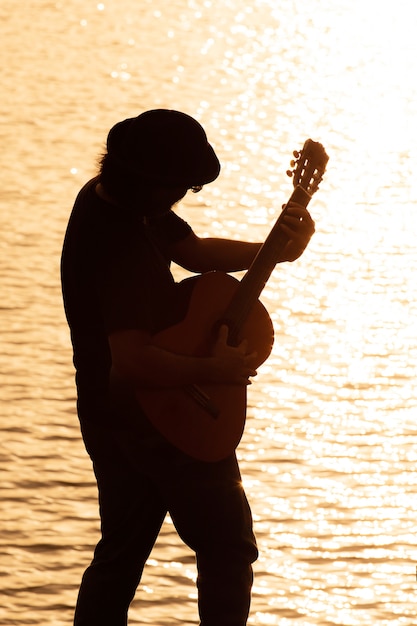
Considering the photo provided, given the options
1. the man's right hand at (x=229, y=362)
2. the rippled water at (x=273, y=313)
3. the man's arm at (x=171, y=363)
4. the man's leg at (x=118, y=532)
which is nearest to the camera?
the man's arm at (x=171, y=363)

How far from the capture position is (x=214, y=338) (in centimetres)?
421

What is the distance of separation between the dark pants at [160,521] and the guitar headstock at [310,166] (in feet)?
2.51

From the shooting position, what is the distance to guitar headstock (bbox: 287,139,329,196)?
14.1ft

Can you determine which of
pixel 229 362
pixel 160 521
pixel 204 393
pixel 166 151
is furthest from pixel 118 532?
pixel 166 151

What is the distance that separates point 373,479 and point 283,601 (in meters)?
1.33

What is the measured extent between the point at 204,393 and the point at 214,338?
15 centimetres

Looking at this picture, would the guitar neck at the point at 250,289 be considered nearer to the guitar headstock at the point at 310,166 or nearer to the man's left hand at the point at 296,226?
the man's left hand at the point at 296,226

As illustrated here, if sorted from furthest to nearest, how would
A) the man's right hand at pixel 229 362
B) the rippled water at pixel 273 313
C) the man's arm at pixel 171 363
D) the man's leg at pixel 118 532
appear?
1. the rippled water at pixel 273 313
2. the man's leg at pixel 118 532
3. the man's right hand at pixel 229 362
4. the man's arm at pixel 171 363

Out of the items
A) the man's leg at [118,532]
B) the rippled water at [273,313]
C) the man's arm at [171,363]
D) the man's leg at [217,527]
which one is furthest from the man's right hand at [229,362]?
the rippled water at [273,313]

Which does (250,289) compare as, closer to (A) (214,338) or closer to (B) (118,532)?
(A) (214,338)

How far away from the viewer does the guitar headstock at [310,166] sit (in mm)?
4297

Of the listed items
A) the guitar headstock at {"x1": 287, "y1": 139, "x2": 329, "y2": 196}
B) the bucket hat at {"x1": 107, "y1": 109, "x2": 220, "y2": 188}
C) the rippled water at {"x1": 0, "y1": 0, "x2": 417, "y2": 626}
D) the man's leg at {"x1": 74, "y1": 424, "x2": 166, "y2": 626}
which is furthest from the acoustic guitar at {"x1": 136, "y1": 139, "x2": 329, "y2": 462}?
the rippled water at {"x1": 0, "y1": 0, "x2": 417, "y2": 626}

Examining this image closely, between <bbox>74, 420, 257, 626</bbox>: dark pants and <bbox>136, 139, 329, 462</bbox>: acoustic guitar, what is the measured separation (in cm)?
6

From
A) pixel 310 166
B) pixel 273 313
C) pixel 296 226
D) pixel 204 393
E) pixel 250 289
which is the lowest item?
pixel 204 393
